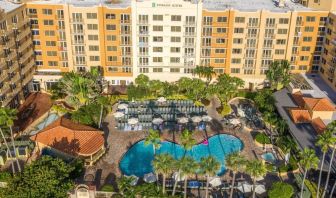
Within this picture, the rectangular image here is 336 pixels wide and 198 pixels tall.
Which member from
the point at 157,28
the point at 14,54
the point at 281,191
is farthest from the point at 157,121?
the point at 14,54

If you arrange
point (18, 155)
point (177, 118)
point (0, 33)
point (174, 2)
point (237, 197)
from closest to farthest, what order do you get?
point (237, 197)
point (18, 155)
point (0, 33)
point (177, 118)
point (174, 2)

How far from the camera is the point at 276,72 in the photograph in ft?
310

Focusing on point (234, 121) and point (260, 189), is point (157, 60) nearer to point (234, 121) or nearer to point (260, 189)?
point (234, 121)

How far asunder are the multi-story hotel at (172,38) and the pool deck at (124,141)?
17633mm

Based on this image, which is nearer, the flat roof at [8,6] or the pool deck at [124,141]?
the pool deck at [124,141]

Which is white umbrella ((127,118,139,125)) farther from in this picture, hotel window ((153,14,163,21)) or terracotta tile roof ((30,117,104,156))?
hotel window ((153,14,163,21))

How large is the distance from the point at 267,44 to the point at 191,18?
20.6 metres

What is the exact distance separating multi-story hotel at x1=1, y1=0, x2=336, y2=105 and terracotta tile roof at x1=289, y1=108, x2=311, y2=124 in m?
21.9

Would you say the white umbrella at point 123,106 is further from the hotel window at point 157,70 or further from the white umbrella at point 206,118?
the white umbrella at point 206,118

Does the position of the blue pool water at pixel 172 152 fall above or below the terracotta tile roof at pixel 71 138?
below

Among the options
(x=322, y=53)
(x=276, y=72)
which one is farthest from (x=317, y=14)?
(x=276, y=72)

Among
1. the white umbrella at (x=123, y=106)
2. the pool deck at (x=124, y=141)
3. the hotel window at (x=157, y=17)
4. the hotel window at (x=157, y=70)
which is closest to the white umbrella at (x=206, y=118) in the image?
the pool deck at (x=124, y=141)

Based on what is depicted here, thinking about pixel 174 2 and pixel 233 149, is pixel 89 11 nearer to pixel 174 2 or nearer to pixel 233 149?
pixel 174 2

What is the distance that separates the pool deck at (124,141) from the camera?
229 ft
